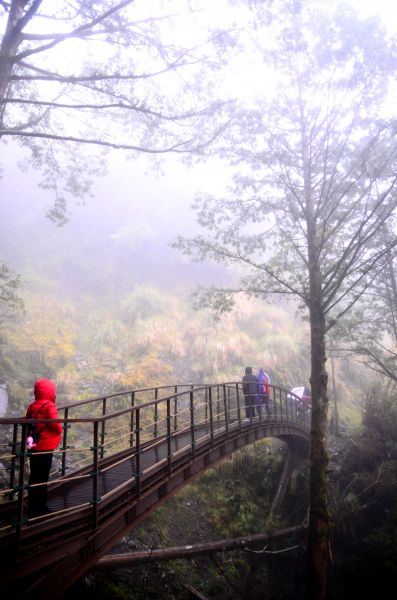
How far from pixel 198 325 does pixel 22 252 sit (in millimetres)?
13494

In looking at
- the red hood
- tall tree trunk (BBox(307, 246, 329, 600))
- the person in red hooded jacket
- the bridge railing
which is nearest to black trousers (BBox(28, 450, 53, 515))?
the person in red hooded jacket

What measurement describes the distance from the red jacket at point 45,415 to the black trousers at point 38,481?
5.4 inches

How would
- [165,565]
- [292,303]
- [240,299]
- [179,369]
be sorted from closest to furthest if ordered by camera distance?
1. [165,565]
2. [179,369]
3. [240,299]
4. [292,303]

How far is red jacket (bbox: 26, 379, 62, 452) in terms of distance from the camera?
4.32 metres

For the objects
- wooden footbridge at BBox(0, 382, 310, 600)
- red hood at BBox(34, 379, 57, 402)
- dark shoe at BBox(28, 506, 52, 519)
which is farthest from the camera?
red hood at BBox(34, 379, 57, 402)

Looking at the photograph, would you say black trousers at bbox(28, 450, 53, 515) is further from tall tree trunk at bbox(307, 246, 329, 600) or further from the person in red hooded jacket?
tall tree trunk at bbox(307, 246, 329, 600)

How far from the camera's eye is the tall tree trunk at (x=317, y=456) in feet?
22.0

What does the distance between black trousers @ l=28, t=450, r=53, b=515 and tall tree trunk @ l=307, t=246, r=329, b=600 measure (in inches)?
213

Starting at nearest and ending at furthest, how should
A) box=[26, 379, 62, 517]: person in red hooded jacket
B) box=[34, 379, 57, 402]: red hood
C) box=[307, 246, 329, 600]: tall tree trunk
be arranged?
box=[26, 379, 62, 517]: person in red hooded jacket
box=[34, 379, 57, 402]: red hood
box=[307, 246, 329, 600]: tall tree trunk

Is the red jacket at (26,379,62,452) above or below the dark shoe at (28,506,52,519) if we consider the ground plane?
above

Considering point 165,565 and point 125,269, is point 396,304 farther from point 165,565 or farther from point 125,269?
point 125,269

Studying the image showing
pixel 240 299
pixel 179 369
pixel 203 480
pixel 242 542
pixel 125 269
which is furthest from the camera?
pixel 125 269

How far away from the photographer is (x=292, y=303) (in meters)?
26.3

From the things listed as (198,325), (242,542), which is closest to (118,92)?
(242,542)
